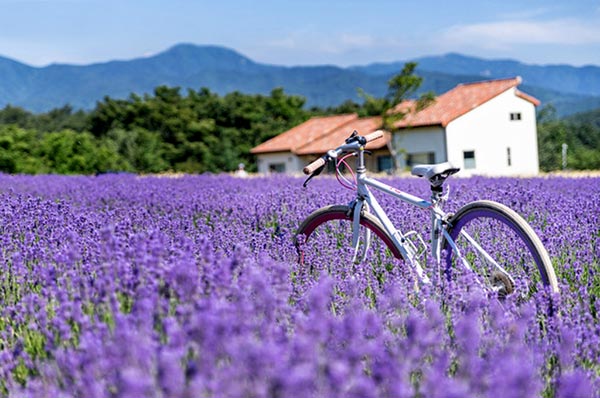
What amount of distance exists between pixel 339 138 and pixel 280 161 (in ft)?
17.1

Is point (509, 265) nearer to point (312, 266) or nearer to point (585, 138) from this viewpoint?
point (312, 266)

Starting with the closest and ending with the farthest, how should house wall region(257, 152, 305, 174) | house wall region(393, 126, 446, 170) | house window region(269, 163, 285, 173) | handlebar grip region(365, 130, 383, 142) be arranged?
handlebar grip region(365, 130, 383, 142) < house wall region(393, 126, 446, 170) < house wall region(257, 152, 305, 174) < house window region(269, 163, 285, 173)

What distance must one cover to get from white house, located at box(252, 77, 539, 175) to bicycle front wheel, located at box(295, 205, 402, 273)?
27705mm

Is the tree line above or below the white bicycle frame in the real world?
above

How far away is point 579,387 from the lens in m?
1.32

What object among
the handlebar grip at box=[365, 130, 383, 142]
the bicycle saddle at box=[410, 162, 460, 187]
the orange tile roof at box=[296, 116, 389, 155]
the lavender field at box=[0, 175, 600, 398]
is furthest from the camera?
the orange tile roof at box=[296, 116, 389, 155]

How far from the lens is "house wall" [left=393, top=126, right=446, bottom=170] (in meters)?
32.3

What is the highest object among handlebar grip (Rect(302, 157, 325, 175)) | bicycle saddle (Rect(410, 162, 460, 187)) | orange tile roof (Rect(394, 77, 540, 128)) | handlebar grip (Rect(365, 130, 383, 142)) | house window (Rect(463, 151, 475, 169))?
orange tile roof (Rect(394, 77, 540, 128))

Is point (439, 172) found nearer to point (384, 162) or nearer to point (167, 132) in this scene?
point (384, 162)

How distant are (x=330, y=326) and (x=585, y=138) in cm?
7921

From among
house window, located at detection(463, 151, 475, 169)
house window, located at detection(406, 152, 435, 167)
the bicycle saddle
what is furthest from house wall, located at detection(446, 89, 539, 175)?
the bicycle saddle

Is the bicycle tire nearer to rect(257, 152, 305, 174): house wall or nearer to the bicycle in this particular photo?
the bicycle

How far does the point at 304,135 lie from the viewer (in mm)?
39406

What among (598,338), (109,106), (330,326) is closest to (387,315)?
(330,326)
